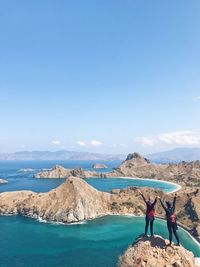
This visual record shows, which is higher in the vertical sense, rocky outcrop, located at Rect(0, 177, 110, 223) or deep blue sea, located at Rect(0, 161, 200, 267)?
rocky outcrop, located at Rect(0, 177, 110, 223)

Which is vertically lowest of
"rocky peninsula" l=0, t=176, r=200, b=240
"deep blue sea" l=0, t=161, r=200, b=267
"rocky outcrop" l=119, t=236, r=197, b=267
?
"deep blue sea" l=0, t=161, r=200, b=267

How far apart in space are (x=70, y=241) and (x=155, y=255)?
68249 mm

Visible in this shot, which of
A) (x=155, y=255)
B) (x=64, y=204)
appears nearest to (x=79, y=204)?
A: (x=64, y=204)

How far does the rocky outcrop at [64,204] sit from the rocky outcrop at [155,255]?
9012 centimetres

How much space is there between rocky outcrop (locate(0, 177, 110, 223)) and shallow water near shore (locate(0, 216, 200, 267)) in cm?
515

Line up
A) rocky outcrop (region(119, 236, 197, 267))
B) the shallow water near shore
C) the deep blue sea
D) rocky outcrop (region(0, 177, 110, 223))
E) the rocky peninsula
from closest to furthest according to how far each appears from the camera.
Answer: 1. rocky outcrop (region(119, 236, 197, 267))
2. the deep blue sea
3. the shallow water near shore
4. the rocky peninsula
5. rocky outcrop (region(0, 177, 110, 223))

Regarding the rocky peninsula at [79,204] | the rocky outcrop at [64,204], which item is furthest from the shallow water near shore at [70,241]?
the rocky peninsula at [79,204]

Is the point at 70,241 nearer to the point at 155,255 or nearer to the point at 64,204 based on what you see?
the point at 64,204

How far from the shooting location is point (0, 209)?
136375 millimetres

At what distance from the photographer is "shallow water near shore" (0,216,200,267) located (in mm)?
76875

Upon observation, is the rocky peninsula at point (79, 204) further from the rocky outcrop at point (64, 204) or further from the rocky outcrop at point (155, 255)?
the rocky outcrop at point (155, 255)

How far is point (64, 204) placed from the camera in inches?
4953

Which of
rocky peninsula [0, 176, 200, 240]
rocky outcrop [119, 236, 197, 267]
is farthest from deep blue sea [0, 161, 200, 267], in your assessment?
rocky outcrop [119, 236, 197, 267]

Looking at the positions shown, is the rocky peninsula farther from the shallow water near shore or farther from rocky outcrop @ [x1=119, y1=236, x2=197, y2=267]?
rocky outcrop @ [x1=119, y1=236, x2=197, y2=267]
